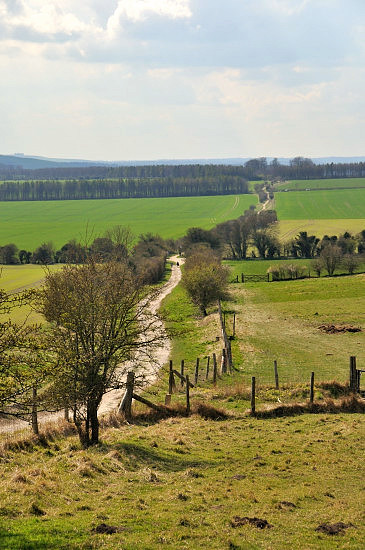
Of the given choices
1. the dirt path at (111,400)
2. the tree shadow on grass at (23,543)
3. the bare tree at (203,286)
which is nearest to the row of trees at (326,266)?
the bare tree at (203,286)

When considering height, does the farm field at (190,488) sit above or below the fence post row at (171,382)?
above

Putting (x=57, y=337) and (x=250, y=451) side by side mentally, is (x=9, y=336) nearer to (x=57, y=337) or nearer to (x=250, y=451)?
(x=57, y=337)

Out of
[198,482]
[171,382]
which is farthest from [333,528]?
[171,382]

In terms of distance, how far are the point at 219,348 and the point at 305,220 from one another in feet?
409

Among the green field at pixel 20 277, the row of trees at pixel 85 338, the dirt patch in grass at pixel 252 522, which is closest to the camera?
the dirt patch in grass at pixel 252 522

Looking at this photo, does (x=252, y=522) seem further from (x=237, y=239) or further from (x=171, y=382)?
(x=237, y=239)

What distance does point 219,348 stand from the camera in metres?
46.4

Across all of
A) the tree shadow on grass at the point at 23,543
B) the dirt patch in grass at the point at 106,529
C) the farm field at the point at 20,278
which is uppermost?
the tree shadow on grass at the point at 23,543

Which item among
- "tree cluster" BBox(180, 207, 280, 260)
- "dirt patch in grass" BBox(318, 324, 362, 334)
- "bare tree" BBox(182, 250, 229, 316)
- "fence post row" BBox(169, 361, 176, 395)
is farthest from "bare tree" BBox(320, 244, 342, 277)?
"fence post row" BBox(169, 361, 176, 395)

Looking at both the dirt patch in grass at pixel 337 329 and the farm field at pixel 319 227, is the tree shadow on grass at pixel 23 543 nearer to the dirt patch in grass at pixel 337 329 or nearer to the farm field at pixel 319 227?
the dirt patch in grass at pixel 337 329

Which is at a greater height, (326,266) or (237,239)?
(237,239)

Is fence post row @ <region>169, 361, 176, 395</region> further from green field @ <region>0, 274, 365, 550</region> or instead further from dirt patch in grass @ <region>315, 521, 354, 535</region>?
dirt patch in grass @ <region>315, 521, 354, 535</region>

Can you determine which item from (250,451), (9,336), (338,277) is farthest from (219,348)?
(338,277)

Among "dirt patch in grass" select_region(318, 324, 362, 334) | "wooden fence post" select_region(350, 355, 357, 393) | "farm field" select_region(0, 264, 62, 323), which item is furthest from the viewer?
"farm field" select_region(0, 264, 62, 323)
